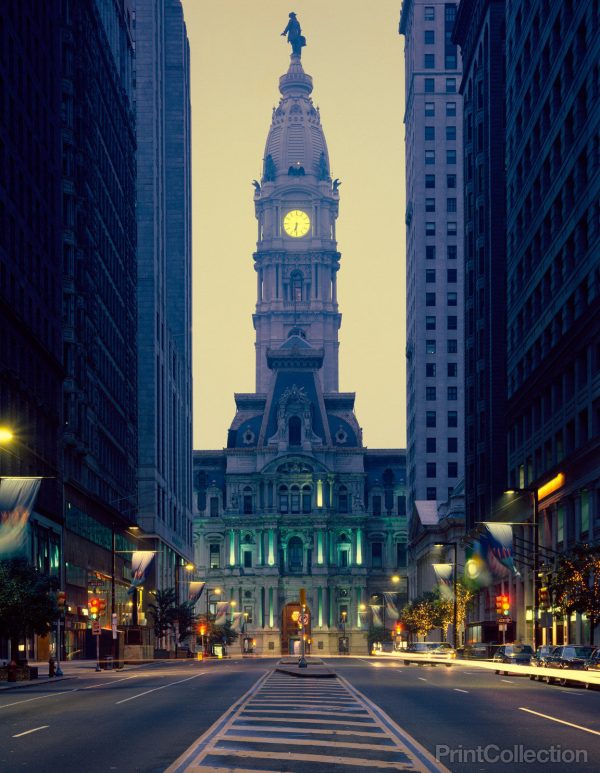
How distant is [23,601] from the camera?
59156mm

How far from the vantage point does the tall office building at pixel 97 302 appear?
102500 mm

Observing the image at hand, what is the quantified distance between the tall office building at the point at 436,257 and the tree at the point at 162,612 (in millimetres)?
54742

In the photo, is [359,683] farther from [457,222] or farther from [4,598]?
[457,222]

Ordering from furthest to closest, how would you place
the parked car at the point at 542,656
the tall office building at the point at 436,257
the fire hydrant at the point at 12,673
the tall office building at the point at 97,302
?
the tall office building at the point at 436,257 → the tall office building at the point at 97,302 → the fire hydrant at the point at 12,673 → the parked car at the point at 542,656

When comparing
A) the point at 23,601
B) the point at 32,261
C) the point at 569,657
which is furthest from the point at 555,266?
the point at 23,601

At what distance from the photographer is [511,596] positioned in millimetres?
108062

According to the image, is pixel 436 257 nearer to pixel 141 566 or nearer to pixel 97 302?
pixel 97 302

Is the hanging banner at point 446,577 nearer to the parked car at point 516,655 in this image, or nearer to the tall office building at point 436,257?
the parked car at point 516,655

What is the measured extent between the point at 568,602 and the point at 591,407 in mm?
13586

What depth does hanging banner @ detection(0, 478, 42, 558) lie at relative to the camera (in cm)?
5297

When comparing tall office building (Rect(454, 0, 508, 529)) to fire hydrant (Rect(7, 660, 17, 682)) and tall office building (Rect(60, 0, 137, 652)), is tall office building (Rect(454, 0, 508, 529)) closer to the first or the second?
tall office building (Rect(60, 0, 137, 652))

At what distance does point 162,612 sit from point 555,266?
6364 centimetres

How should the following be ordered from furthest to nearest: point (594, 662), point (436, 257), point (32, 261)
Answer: point (436, 257) → point (32, 261) → point (594, 662)

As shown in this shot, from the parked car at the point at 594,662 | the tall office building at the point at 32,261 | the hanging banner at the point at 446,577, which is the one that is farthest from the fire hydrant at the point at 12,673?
the hanging banner at the point at 446,577
